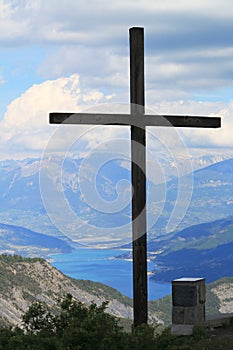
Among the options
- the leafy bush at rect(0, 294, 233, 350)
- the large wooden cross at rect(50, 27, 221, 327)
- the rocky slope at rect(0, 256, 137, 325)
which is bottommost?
the leafy bush at rect(0, 294, 233, 350)

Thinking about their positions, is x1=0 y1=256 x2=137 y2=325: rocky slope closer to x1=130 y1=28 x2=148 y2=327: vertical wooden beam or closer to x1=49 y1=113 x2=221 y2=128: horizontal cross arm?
x1=49 y1=113 x2=221 y2=128: horizontal cross arm

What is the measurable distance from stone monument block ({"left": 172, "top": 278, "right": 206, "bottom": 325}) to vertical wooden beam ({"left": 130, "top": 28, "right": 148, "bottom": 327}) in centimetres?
249

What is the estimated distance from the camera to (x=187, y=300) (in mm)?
15508

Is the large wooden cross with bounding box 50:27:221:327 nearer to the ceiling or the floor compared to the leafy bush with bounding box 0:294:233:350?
nearer to the ceiling

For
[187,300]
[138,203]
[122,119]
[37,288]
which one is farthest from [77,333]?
[37,288]

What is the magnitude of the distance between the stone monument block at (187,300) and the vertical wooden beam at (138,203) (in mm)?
2495

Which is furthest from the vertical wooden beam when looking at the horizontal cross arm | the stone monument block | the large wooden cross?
the stone monument block

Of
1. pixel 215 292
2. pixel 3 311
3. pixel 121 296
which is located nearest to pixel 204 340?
pixel 3 311

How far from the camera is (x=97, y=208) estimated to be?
13016 mm

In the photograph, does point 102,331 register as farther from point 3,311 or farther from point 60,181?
point 3,311

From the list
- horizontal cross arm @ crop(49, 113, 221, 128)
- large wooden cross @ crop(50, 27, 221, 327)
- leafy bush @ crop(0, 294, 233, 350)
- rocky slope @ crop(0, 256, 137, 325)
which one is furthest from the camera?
rocky slope @ crop(0, 256, 137, 325)

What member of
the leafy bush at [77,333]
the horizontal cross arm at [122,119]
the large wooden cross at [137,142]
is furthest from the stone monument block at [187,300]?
the leafy bush at [77,333]

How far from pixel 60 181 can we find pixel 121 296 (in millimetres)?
129174

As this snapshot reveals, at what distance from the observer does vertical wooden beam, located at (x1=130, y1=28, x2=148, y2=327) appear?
13.0 m
